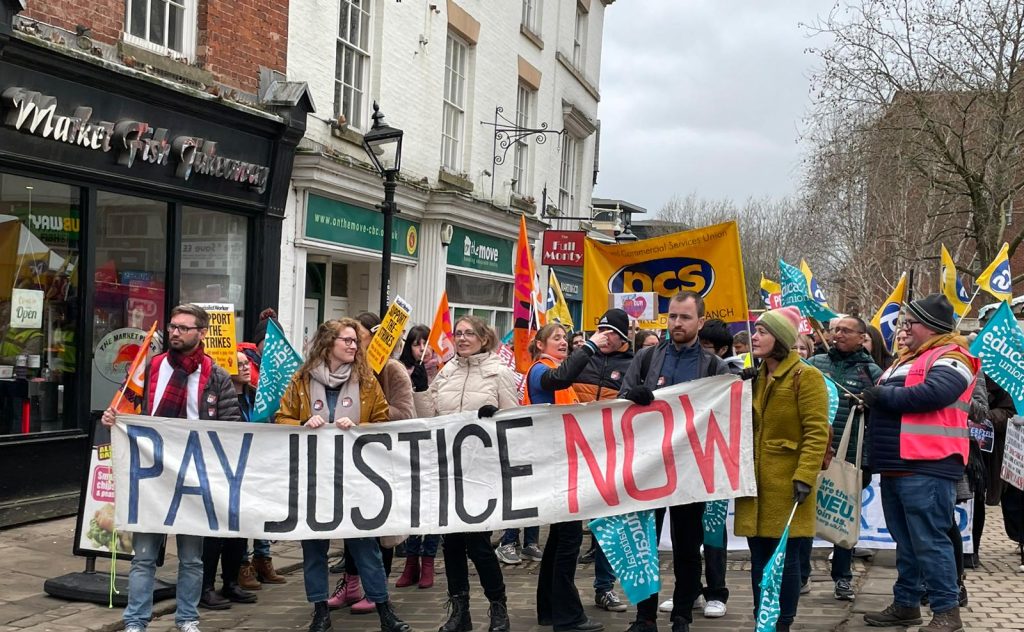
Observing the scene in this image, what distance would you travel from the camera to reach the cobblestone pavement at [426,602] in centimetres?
666

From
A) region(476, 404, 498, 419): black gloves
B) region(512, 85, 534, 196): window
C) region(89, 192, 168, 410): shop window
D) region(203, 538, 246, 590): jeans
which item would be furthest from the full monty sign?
region(512, 85, 534, 196): window

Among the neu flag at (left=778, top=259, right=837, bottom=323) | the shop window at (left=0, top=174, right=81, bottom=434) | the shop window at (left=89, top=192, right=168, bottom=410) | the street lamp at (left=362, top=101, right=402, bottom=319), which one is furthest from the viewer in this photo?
the street lamp at (left=362, top=101, right=402, bottom=319)

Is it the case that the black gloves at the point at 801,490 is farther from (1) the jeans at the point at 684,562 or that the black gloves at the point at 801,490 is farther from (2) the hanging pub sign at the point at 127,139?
(2) the hanging pub sign at the point at 127,139

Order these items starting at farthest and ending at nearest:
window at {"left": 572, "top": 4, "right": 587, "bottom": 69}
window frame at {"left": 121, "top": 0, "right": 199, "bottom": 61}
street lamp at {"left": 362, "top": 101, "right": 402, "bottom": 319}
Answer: window at {"left": 572, "top": 4, "right": 587, "bottom": 69} < street lamp at {"left": 362, "top": 101, "right": 402, "bottom": 319} < window frame at {"left": 121, "top": 0, "right": 199, "bottom": 61}

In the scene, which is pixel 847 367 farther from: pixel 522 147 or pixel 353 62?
pixel 522 147

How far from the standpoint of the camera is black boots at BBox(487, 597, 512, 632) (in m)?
6.40

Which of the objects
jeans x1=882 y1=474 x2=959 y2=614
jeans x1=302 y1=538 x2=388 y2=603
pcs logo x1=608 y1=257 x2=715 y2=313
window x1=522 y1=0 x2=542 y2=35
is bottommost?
jeans x1=302 y1=538 x2=388 y2=603

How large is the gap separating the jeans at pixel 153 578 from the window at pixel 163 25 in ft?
20.5

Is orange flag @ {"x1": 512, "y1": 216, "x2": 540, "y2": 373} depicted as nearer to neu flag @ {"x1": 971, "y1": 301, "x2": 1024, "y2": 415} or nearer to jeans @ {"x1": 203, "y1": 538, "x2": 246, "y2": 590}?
jeans @ {"x1": 203, "y1": 538, "x2": 246, "y2": 590}

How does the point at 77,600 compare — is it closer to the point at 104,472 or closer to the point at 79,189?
the point at 104,472

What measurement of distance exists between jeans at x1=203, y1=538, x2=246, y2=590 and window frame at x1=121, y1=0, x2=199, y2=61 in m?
5.70

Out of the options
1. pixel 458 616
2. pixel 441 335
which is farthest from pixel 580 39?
pixel 458 616

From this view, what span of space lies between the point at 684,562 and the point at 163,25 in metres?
8.09

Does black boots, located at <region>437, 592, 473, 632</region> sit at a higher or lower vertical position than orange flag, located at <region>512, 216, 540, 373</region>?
lower
